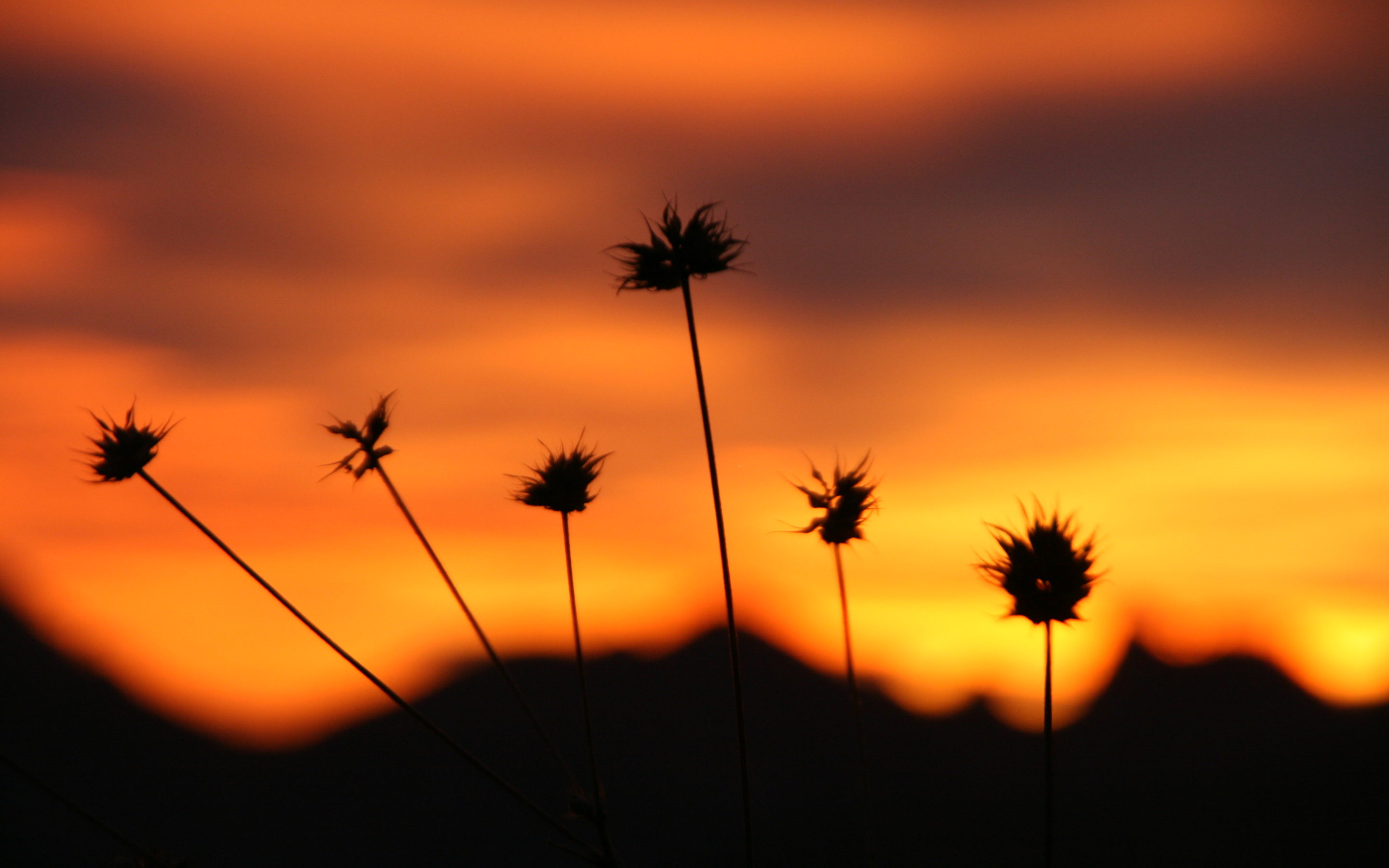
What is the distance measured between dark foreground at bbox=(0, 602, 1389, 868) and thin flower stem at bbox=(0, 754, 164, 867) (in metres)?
0.24

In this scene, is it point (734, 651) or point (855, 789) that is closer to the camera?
point (734, 651)

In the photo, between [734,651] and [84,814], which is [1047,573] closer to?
[734,651]

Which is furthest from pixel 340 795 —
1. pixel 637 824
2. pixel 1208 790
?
pixel 1208 790

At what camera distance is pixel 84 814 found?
488cm

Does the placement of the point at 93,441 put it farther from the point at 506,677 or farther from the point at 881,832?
the point at 881,832

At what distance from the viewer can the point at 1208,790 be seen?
17.5m

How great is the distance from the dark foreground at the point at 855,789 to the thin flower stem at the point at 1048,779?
139 cm

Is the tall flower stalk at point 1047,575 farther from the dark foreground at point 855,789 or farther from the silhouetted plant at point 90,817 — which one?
the silhouetted plant at point 90,817

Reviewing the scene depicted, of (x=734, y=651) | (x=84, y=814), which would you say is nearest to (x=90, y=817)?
(x=84, y=814)

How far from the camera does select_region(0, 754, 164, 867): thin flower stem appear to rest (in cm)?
465

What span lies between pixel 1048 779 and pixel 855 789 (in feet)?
10.5

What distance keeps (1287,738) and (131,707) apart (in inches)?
6359

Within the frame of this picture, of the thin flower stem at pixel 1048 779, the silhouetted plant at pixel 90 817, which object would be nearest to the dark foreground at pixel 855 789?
the silhouetted plant at pixel 90 817

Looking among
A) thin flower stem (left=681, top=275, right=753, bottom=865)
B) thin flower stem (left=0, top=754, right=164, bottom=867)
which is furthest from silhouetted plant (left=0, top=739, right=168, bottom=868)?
thin flower stem (left=681, top=275, right=753, bottom=865)
